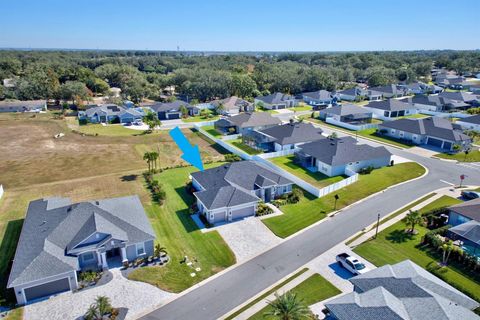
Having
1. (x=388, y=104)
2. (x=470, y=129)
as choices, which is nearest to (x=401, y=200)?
(x=470, y=129)

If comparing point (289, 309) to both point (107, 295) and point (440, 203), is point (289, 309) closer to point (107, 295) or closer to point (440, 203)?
point (107, 295)

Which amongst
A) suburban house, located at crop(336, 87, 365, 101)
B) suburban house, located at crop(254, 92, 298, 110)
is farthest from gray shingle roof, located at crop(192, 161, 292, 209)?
suburban house, located at crop(336, 87, 365, 101)

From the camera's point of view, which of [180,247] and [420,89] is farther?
[420,89]

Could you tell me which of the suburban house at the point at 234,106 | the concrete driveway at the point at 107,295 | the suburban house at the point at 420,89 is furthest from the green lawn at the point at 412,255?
the suburban house at the point at 420,89

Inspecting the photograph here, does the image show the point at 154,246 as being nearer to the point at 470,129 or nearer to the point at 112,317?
the point at 112,317

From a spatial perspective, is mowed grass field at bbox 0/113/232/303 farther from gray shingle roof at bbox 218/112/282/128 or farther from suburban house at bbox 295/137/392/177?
suburban house at bbox 295/137/392/177

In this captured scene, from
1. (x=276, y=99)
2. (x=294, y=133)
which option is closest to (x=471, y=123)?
(x=294, y=133)

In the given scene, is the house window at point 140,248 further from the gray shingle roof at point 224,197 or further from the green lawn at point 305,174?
the green lawn at point 305,174
